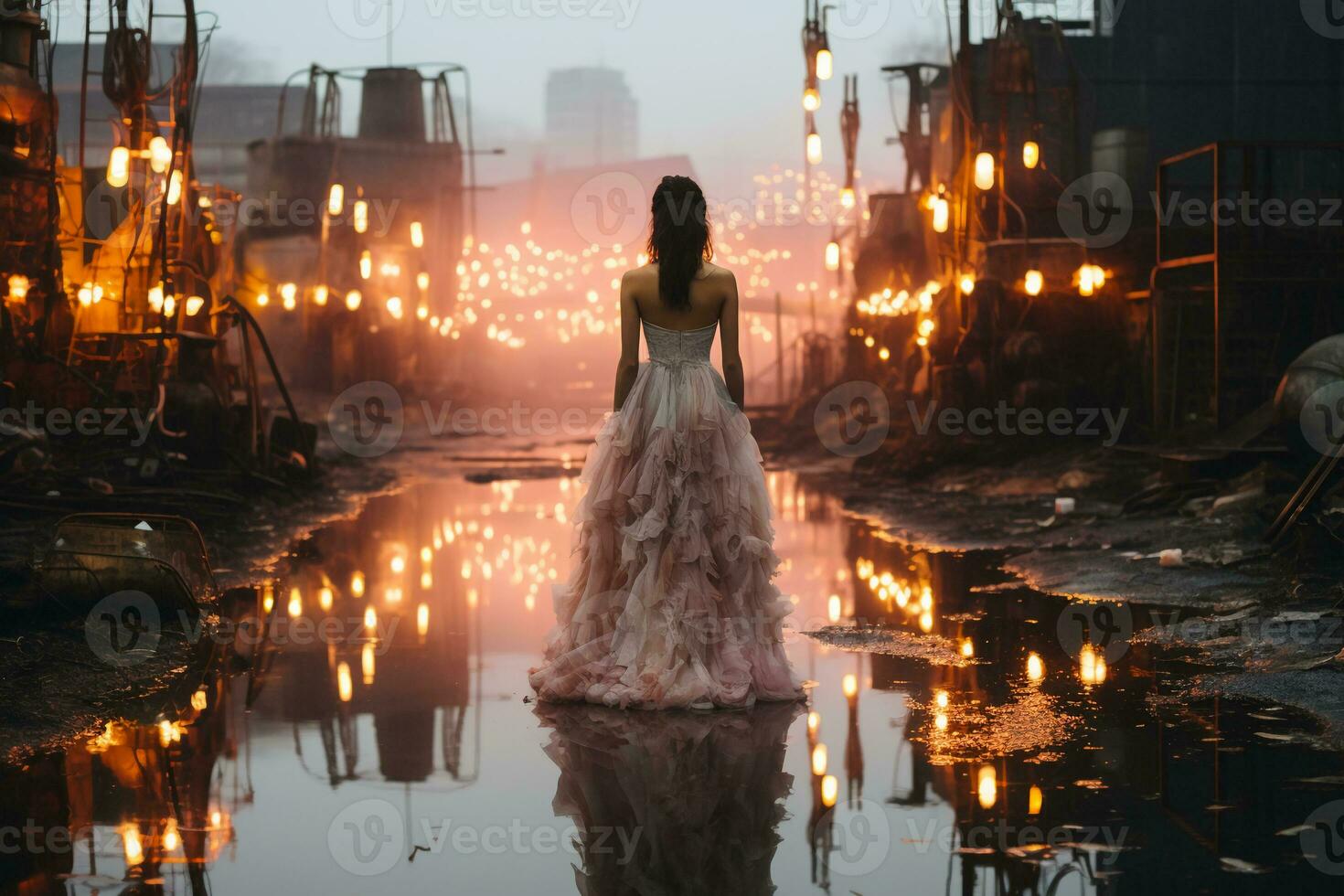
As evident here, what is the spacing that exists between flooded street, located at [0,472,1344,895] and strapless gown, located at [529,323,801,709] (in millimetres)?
238

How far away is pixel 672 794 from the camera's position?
18.9 feet

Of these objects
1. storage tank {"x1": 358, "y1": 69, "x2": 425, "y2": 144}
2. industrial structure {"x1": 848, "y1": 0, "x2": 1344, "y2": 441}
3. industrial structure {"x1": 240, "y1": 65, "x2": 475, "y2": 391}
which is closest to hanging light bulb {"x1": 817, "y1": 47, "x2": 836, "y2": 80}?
industrial structure {"x1": 848, "y1": 0, "x2": 1344, "y2": 441}

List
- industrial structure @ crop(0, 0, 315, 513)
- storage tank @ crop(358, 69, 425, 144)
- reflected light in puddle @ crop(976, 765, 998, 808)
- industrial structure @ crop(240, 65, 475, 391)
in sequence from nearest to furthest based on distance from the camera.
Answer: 1. reflected light in puddle @ crop(976, 765, 998, 808)
2. industrial structure @ crop(0, 0, 315, 513)
3. industrial structure @ crop(240, 65, 475, 391)
4. storage tank @ crop(358, 69, 425, 144)

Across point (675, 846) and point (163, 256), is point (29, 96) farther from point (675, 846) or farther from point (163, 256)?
point (675, 846)

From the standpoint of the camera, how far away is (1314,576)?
34.5ft

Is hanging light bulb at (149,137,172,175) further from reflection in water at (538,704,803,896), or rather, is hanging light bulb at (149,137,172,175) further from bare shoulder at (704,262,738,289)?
reflection in water at (538,704,803,896)

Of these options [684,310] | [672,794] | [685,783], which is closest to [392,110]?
[684,310]

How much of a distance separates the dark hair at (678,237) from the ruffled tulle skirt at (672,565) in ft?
1.45

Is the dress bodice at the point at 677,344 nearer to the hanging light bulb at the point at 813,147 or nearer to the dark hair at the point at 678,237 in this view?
the dark hair at the point at 678,237

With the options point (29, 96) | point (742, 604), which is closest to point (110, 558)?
point (742, 604)

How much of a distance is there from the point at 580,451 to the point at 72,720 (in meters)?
26.1

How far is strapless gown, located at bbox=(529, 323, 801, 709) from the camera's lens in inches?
298

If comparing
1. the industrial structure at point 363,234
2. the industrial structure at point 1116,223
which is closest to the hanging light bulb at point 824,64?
the industrial structure at point 1116,223

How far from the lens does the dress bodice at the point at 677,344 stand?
25.9 ft
